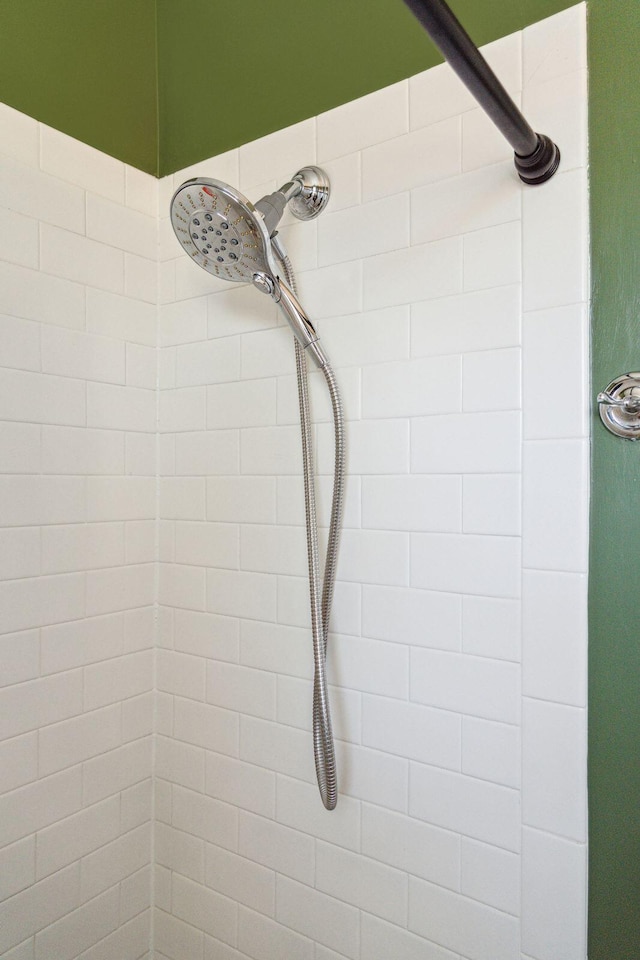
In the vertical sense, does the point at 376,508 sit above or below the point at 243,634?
above

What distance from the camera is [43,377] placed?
49.7 inches

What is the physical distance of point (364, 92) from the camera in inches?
45.9

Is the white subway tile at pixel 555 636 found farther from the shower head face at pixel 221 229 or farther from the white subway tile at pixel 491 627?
the shower head face at pixel 221 229

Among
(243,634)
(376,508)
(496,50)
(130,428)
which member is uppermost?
(496,50)

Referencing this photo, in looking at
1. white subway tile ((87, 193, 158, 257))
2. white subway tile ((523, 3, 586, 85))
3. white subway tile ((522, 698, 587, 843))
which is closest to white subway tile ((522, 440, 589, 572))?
white subway tile ((522, 698, 587, 843))

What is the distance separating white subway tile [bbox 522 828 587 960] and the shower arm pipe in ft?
3.25

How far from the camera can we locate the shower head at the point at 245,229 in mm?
945

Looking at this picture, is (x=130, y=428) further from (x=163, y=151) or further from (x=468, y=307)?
(x=468, y=307)

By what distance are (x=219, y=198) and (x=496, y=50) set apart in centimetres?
51

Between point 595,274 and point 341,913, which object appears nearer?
point 595,274

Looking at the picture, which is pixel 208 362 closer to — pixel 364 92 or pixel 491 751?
pixel 364 92

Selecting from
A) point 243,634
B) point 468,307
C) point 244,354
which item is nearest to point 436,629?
point 243,634

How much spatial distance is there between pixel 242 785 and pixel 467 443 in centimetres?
83

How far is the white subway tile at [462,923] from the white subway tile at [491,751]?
208mm
